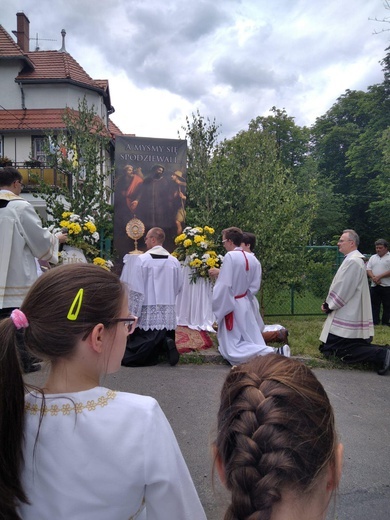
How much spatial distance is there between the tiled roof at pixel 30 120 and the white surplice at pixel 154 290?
66.8 ft

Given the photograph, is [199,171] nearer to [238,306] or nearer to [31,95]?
[238,306]

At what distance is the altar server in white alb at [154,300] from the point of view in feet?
21.0

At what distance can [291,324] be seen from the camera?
10.0m

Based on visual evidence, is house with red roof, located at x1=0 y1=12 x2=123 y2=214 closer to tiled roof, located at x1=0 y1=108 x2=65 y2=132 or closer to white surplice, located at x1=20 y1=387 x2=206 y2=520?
tiled roof, located at x1=0 y1=108 x2=65 y2=132

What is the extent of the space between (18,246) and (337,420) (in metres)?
3.80

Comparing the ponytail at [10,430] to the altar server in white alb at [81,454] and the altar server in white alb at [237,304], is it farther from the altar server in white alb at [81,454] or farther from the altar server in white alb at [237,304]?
the altar server in white alb at [237,304]

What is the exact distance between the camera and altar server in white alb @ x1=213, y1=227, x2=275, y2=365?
627cm

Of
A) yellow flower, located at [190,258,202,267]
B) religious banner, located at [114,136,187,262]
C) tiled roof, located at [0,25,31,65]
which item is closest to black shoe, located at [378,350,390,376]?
yellow flower, located at [190,258,202,267]

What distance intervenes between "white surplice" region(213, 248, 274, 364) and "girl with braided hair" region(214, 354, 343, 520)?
5143mm

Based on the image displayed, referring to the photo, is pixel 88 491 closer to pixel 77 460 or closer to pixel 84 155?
pixel 77 460

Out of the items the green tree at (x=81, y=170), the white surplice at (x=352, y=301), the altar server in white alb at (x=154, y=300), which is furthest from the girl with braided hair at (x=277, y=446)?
the green tree at (x=81, y=170)

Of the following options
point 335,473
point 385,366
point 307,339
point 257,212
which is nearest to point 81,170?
point 257,212

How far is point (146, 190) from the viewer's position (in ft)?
32.5

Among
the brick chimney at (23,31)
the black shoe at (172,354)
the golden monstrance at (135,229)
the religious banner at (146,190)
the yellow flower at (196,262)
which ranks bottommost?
the black shoe at (172,354)
